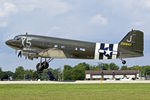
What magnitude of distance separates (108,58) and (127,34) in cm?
634

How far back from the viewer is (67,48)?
236 feet

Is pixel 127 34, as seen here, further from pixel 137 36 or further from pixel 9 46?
pixel 9 46

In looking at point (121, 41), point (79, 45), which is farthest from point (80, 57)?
point (121, 41)

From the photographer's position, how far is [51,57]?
234 feet

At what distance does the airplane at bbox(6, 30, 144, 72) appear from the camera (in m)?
70.6

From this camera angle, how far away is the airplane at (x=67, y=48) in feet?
232

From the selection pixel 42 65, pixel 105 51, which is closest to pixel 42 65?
pixel 42 65
